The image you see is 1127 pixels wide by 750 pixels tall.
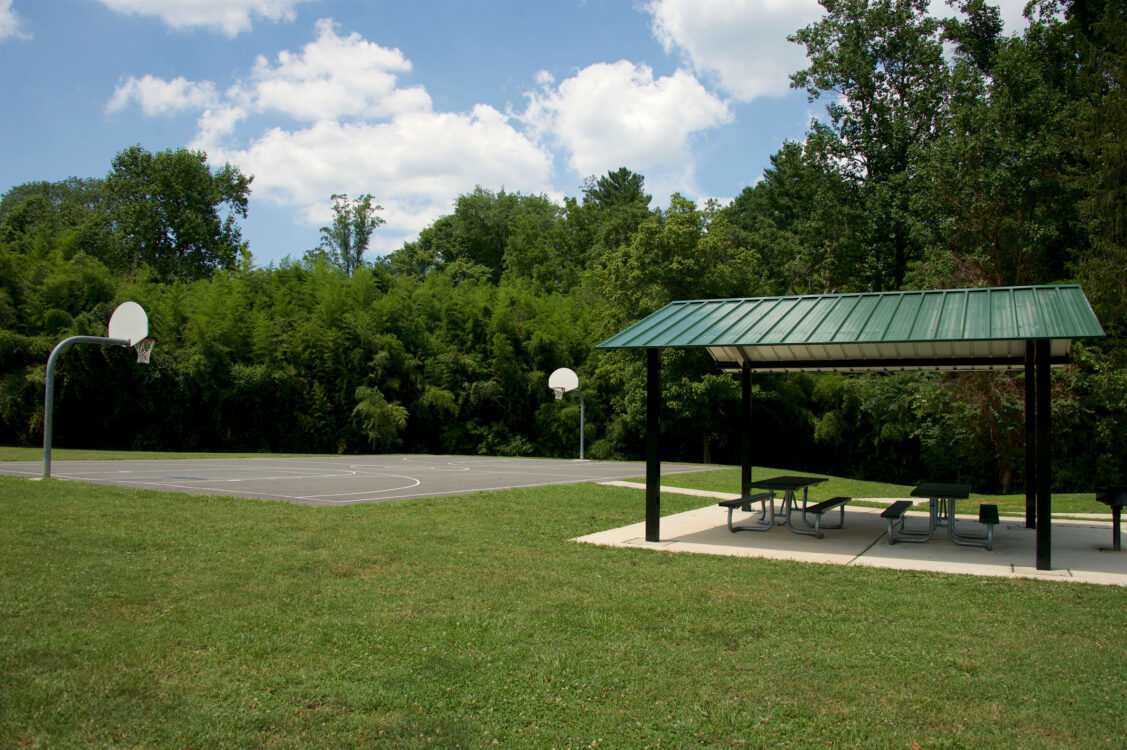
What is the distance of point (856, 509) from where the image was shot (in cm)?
1233

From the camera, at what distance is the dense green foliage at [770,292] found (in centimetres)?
2095

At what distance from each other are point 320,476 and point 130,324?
434 centimetres

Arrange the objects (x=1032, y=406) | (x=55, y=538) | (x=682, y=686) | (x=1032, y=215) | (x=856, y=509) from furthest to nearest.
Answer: (x=1032, y=215), (x=856, y=509), (x=1032, y=406), (x=55, y=538), (x=682, y=686)

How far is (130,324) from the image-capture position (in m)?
13.4

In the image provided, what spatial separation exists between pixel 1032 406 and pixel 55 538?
11122mm

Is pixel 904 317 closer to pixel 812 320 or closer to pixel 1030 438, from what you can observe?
pixel 812 320

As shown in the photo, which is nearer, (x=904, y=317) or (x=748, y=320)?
(x=904, y=317)

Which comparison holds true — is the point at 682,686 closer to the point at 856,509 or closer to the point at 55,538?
the point at 55,538

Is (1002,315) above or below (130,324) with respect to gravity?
below

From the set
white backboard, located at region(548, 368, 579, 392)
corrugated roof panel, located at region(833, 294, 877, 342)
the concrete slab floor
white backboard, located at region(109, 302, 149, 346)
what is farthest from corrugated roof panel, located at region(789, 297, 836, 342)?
white backboard, located at region(548, 368, 579, 392)

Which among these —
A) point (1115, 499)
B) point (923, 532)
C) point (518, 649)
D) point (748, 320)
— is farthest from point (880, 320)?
point (518, 649)

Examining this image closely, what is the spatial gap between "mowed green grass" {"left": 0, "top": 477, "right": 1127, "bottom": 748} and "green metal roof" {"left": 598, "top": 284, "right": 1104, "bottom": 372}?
2186mm

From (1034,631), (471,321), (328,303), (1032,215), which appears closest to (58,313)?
(328,303)

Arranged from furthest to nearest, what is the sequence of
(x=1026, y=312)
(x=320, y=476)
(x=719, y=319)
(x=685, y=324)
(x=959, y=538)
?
(x=320, y=476), (x=719, y=319), (x=685, y=324), (x=959, y=538), (x=1026, y=312)
